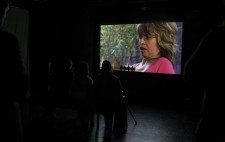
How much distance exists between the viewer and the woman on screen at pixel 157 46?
5.33 metres

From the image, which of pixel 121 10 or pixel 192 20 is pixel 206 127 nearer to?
pixel 192 20

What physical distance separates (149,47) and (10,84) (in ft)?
15.6

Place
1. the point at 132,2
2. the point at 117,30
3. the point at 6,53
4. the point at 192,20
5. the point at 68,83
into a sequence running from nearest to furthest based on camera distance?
1. the point at 6,53
2. the point at 68,83
3. the point at 192,20
4. the point at 132,2
5. the point at 117,30

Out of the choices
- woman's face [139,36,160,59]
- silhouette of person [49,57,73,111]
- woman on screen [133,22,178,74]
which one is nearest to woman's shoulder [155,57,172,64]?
woman on screen [133,22,178,74]

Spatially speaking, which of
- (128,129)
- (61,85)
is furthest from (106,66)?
(128,129)

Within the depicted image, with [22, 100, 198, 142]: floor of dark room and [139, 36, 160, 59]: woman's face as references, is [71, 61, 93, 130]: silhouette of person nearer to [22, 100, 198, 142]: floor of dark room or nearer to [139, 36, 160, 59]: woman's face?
[22, 100, 198, 142]: floor of dark room

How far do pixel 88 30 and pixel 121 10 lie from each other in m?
1.04

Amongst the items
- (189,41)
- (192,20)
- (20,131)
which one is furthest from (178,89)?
(20,131)

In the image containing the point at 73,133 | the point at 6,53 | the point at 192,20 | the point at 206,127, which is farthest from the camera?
the point at 192,20

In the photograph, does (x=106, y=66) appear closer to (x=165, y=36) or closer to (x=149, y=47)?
(x=149, y=47)

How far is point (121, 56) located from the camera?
232 inches

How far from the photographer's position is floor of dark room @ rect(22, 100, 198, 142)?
10.1 feet

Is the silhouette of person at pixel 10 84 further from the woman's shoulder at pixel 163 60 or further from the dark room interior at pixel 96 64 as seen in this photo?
the woman's shoulder at pixel 163 60

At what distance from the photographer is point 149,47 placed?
18.1 ft
